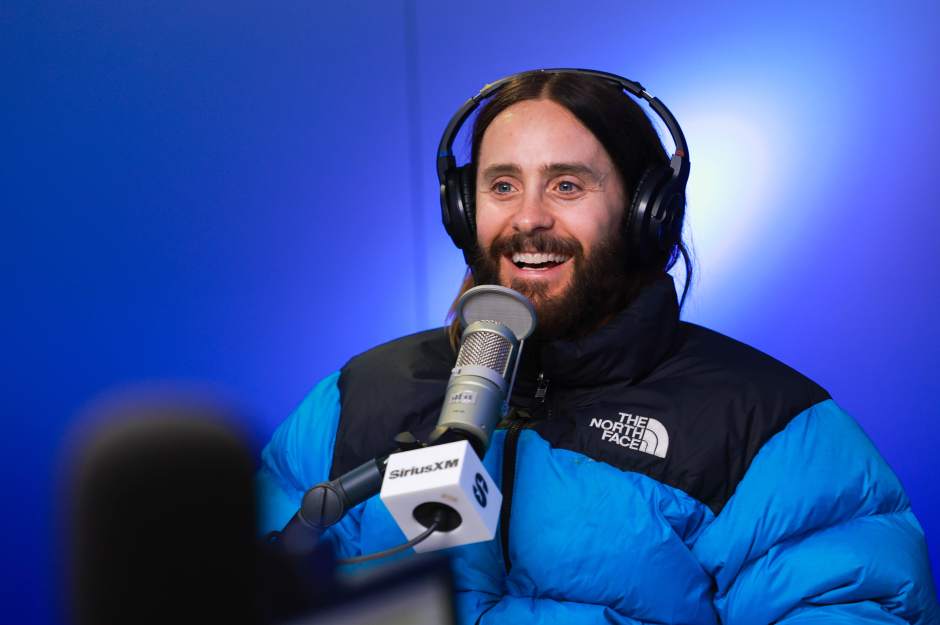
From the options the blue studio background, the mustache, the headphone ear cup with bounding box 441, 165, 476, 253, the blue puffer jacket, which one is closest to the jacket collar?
the blue puffer jacket

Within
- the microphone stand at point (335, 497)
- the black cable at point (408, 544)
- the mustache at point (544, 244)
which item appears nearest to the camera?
the black cable at point (408, 544)

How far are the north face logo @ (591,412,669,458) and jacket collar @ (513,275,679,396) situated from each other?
0.07m

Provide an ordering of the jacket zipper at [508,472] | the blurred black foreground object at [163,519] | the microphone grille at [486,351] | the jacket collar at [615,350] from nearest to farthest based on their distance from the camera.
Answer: the blurred black foreground object at [163,519] → the microphone grille at [486,351] → the jacket zipper at [508,472] → the jacket collar at [615,350]

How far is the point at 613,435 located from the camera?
1.33 metres

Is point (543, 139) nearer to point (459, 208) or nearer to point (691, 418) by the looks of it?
point (459, 208)

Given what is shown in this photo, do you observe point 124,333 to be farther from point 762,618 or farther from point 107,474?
point 107,474

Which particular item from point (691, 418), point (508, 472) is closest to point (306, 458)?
point (508, 472)

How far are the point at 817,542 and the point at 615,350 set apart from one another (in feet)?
1.22

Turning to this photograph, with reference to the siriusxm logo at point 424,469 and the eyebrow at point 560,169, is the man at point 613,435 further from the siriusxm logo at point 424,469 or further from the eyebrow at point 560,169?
the siriusxm logo at point 424,469

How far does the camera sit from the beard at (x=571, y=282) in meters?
1.47

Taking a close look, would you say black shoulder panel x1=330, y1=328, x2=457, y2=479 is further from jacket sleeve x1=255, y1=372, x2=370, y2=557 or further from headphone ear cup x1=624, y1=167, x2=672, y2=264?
headphone ear cup x1=624, y1=167, x2=672, y2=264

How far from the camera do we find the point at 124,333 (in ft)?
7.75

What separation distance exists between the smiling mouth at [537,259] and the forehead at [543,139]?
14cm

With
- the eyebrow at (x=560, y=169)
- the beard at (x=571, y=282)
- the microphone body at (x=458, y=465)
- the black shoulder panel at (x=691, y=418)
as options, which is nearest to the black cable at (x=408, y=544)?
the microphone body at (x=458, y=465)
